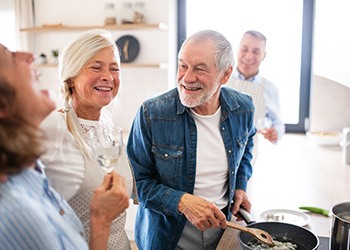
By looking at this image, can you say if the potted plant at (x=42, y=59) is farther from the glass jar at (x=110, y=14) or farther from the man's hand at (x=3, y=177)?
the man's hand at (x=3, y=177)

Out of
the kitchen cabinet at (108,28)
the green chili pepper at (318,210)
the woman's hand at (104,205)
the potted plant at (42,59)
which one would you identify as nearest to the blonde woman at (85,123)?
the woman's hand at (104,205)

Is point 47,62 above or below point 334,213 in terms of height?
above

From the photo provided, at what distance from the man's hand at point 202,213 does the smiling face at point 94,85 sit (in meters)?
0.41

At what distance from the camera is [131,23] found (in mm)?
3053

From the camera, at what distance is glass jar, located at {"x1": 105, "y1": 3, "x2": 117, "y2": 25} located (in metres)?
3.09

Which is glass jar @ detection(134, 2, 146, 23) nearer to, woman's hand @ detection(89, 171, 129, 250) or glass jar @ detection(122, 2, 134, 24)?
glass jar @ detection(122, 2, 134, 24)

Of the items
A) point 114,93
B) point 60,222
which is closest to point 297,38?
point 114,93

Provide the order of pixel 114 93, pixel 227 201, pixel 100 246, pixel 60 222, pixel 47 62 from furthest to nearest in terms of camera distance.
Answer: pixel 47 62, pixel 227 201, pixel 114 93, pixel 100 246, pixel 60 222

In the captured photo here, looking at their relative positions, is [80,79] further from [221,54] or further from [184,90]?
[221,54]

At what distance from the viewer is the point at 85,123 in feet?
3.87

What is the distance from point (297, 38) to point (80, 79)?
7.71ft

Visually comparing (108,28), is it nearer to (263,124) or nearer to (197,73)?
(263,124)

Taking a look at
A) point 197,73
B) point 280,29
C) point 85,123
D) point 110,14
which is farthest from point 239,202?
point 110,14

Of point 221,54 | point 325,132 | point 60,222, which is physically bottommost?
point 325,132
